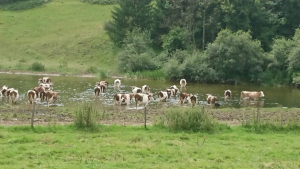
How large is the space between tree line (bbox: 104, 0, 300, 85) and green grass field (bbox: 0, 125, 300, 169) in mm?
28669

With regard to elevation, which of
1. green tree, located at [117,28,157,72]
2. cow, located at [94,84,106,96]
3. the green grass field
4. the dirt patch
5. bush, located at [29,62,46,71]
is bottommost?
the green grass field

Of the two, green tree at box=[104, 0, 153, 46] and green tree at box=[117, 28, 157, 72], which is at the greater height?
green tree at box=[104, 0, 153, 46]

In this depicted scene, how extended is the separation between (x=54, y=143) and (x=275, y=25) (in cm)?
4855

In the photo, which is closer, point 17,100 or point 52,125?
point 52,125

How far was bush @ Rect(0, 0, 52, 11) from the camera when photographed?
76562 mm

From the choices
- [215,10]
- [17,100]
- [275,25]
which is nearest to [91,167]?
[17,100]

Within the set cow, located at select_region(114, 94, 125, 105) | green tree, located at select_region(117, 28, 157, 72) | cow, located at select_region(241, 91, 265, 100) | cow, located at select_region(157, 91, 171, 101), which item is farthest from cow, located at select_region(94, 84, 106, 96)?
green tree, located at select_region(117, 28, 157, 72)

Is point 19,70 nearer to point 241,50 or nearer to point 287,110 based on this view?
point 241,50

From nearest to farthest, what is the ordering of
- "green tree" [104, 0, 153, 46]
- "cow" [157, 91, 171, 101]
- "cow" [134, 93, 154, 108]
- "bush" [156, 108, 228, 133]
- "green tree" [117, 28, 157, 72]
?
"bush" [156, 108, 228, 133], "cow" [134, 93, 154, 108], "cow" [157, 91, 171, 101], "green tree" [117, 28, 157, 72], "green tree" [104, 0, 153, 46]

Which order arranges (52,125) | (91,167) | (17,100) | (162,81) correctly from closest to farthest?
1. (91,167)
2. (52,125)
3. (17,100)
4. (162,81)

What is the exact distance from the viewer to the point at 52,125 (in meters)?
16.6

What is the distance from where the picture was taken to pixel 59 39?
62.9 metres

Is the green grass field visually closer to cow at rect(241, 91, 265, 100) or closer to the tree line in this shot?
cow at rect(241, 91, 265, 100)

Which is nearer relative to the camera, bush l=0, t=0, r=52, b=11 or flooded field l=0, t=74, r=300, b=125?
flooded field l=0, t=74, r=300, b=125
